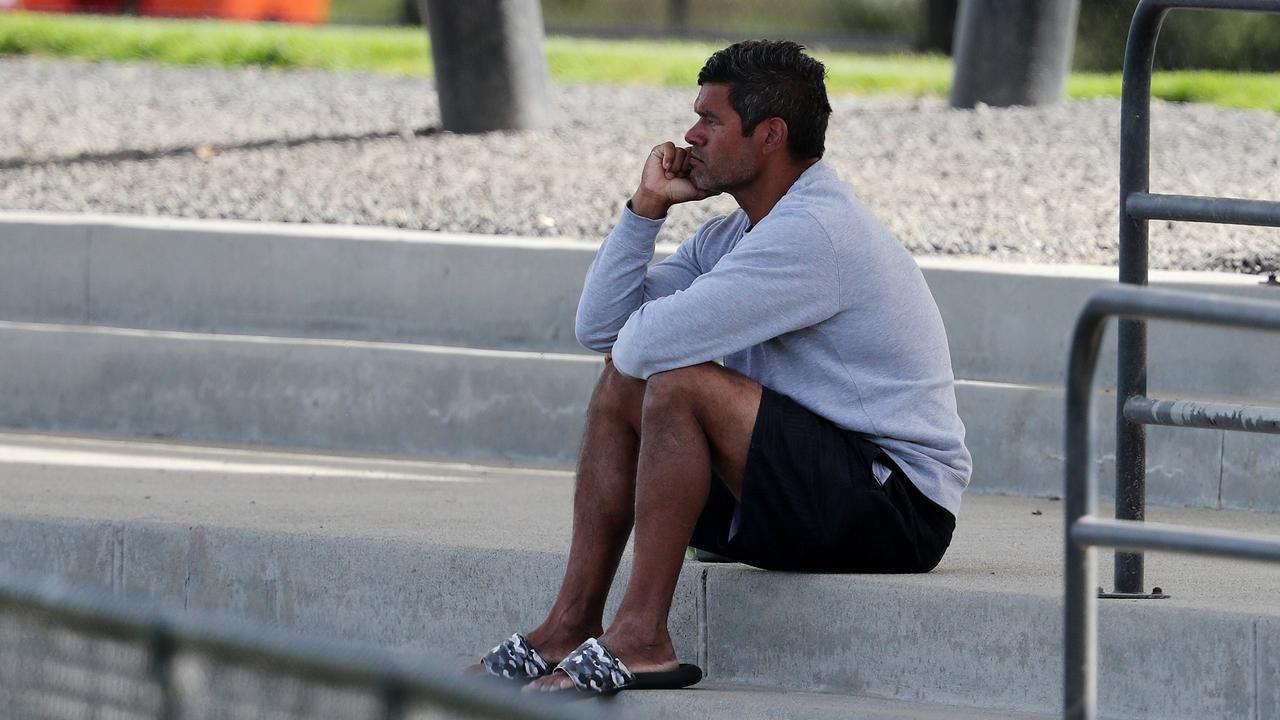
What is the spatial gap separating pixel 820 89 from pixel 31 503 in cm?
227

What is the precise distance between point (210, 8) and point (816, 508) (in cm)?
1422

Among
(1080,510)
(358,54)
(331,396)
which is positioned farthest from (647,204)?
(358,54)

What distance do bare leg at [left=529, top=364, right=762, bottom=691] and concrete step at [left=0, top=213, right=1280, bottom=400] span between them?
1975mm

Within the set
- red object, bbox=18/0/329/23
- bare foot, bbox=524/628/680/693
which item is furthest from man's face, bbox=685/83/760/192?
red object, bbox=18/0/329/23

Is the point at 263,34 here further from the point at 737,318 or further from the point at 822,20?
the point at 737,318

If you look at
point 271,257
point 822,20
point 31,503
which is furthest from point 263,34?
point 31,503

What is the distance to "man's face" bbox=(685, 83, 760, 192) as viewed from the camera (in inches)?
158

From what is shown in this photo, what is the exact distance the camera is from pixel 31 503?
4.96 m

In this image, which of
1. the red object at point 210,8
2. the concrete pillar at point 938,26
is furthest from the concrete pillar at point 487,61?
the red object at point 210,8

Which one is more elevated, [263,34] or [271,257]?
[263,34]

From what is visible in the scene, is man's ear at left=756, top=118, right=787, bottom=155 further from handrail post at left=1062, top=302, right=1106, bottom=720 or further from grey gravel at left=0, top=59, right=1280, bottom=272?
grey gravel at left=0, top=59, right=1280, bottom=272

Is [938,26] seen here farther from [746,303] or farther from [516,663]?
[516,663]

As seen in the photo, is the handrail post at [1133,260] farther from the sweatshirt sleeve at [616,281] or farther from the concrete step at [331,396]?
the concrete step at [331,396]

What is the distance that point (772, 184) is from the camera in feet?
13.3
